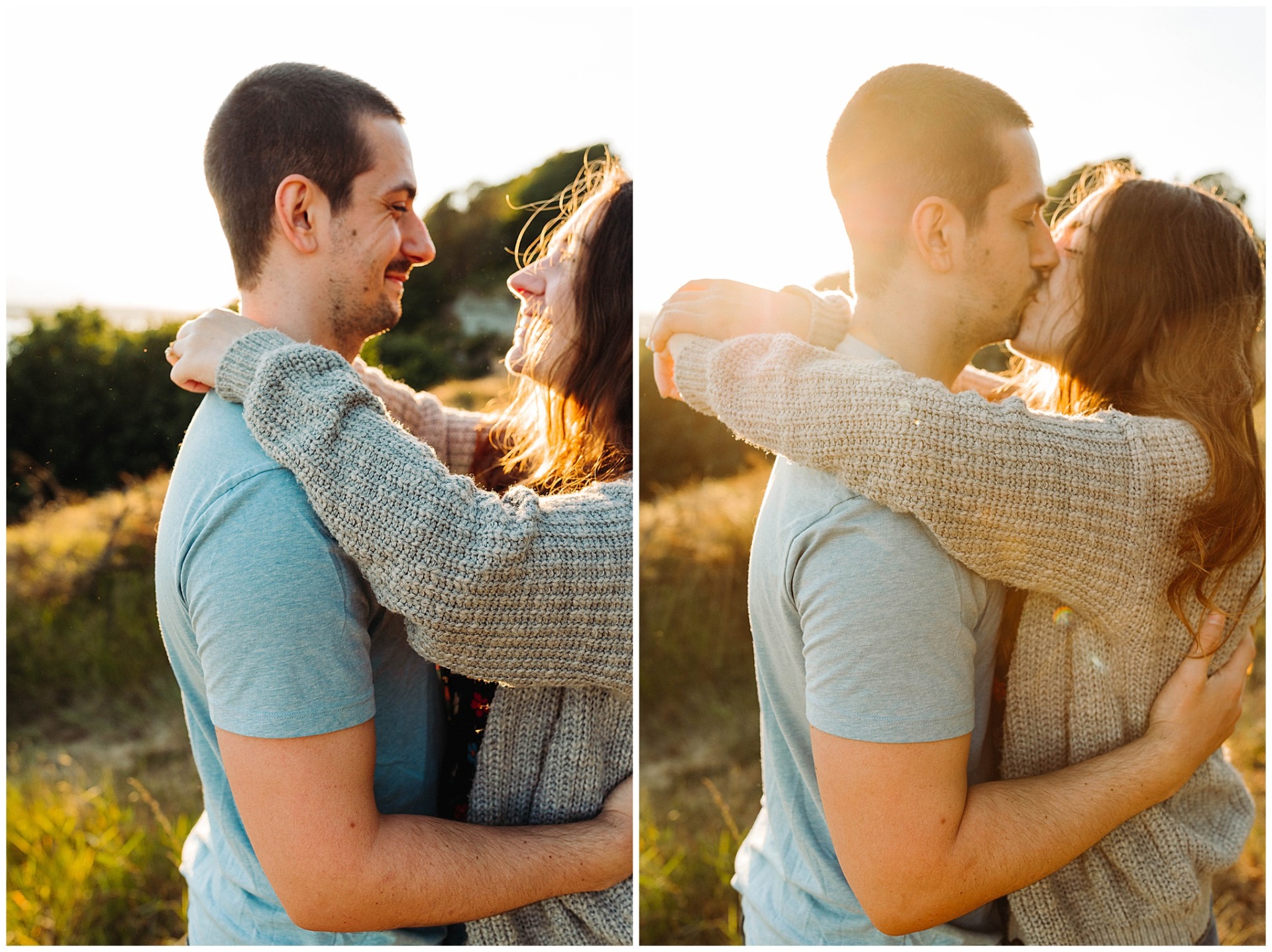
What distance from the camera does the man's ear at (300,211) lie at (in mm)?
1215

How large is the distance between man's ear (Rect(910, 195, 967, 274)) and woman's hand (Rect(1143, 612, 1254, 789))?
621 millimetres

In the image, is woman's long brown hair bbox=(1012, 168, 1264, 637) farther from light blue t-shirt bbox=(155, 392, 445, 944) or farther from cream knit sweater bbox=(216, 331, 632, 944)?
light blue t-shirt bbox=(155, 392, 445, 944)

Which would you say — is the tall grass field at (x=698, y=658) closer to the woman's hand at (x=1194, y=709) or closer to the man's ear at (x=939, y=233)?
the man's ear at (x=939, y=233)

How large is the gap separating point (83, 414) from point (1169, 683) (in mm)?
2555

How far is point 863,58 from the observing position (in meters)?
1.55

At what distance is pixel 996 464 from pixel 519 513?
58 centimetres

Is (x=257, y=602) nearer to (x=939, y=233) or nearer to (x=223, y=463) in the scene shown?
(x=223, y=463)

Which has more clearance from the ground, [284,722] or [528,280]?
[528,280]

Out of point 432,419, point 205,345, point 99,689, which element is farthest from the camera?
point 99,689

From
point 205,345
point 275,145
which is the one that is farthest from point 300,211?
point 205,345

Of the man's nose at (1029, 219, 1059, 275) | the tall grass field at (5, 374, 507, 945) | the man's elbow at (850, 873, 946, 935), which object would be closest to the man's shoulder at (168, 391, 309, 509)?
the man's elbow at (850, 873, 946, 935)

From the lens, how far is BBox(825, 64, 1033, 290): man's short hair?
120 cm

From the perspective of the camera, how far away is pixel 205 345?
1.16m

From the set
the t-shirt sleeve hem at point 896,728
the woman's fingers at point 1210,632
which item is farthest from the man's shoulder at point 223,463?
the woman's fingers at point 1210,632
